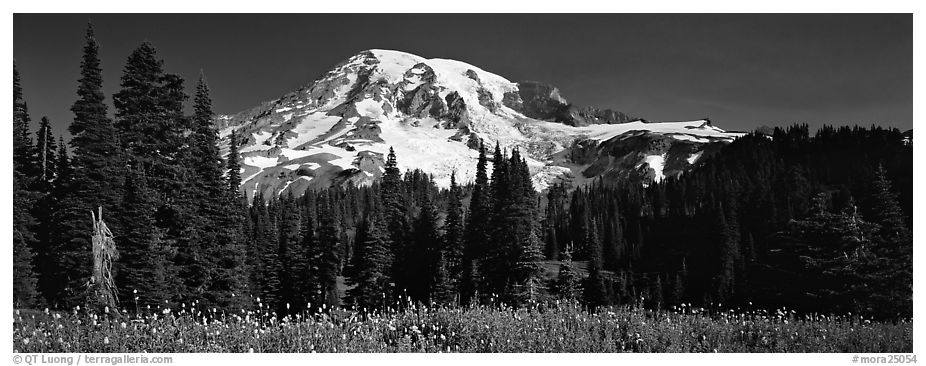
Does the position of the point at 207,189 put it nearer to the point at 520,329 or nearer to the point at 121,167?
the point at 121,167

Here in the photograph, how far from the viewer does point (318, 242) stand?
63.9m

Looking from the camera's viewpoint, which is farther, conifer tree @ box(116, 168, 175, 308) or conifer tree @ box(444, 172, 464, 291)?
conifer tree @ box(444, 172, 464, 291)

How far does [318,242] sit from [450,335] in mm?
54347

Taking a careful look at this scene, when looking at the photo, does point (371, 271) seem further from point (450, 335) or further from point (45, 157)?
point (450, 335)

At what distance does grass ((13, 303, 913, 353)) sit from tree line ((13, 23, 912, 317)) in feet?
3.84

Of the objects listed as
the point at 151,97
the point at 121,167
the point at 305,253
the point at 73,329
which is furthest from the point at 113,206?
the point at 305,253

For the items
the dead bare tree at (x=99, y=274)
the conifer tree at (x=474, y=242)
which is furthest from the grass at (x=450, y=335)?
the conifer tree at (x=474, y=242)

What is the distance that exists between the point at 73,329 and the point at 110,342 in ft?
5.00

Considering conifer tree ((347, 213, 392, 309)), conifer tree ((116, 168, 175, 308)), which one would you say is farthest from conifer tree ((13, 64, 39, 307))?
conifer tree ((347, 213, 392, 309))

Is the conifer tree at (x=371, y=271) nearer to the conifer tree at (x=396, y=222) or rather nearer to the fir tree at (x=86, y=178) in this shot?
the conifer tree at (x=396, y=222)

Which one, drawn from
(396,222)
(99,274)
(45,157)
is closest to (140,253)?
(99,274)

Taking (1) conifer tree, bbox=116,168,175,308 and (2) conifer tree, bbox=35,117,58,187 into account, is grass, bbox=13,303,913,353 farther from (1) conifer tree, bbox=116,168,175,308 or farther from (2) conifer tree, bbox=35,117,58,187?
(2) conifer tree, bbox=35,117,58,187

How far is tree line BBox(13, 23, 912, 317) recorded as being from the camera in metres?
27.6

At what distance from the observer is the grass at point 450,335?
1030 cm
